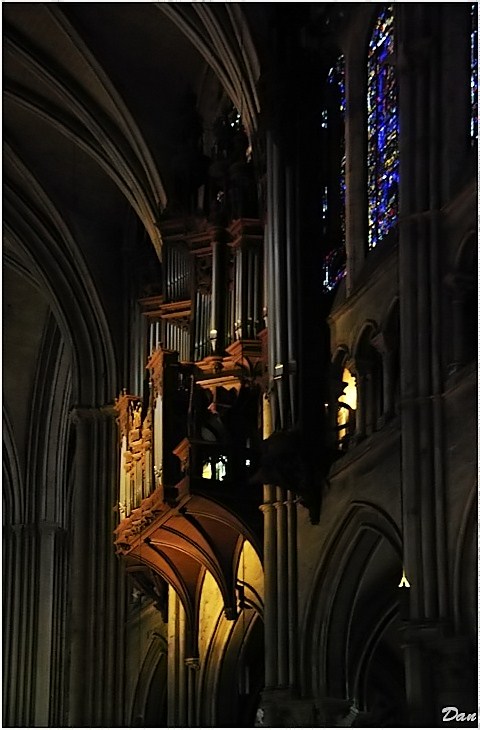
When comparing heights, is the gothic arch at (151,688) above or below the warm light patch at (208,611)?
below

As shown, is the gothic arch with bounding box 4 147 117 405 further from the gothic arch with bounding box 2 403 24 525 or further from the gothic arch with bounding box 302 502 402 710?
the gothic arch with bounding box 302 502 402 710

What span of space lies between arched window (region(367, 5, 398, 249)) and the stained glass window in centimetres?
188

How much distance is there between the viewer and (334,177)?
23.7 m

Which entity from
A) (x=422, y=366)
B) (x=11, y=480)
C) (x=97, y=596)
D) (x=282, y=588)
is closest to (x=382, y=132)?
(x=422, y=366)

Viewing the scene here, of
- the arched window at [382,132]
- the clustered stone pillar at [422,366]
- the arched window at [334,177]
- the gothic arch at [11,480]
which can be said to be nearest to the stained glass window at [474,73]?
the clustered stone pillar at [422,366]

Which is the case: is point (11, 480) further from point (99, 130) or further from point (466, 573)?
point (466, 573)

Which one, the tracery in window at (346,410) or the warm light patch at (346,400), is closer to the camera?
the tracery in window at (346,410)

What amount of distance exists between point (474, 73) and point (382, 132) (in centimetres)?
297

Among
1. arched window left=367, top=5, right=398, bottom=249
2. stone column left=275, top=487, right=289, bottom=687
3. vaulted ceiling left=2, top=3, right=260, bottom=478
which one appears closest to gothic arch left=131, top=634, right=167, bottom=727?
vaulted ceiling left=2, top=3, right=260, bottom=478

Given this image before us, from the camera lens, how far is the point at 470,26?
19.6m

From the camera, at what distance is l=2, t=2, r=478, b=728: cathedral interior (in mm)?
18875

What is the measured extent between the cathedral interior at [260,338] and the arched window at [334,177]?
1.5 inches

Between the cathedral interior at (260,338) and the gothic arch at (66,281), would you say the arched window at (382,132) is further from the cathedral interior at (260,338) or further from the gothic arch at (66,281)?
the gothic arch at (66,281)

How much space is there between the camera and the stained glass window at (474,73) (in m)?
19.1
